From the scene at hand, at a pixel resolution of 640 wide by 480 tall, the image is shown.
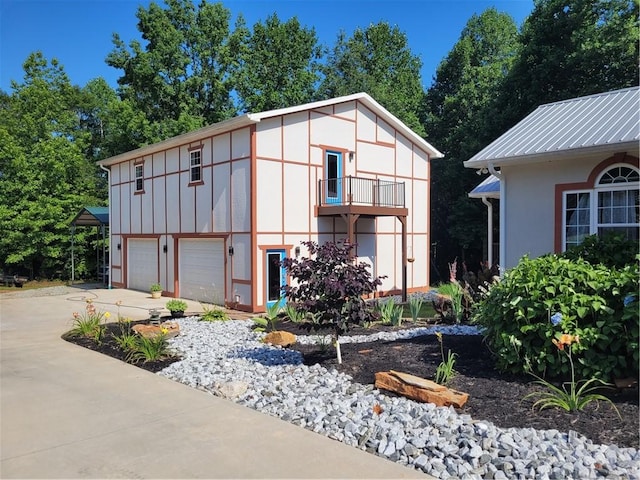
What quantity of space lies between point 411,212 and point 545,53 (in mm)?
10258

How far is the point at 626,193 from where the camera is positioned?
843 cm

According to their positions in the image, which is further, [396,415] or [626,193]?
[626,193]

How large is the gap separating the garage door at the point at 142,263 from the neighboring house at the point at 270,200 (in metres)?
0.05

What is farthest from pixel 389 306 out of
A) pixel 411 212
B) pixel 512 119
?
pixel 512 119

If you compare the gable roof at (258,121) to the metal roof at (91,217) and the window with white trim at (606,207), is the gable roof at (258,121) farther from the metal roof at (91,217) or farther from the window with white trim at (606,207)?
the window with white trim at (606,207)

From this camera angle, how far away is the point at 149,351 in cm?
767

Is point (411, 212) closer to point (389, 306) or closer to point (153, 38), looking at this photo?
point (389, 306)

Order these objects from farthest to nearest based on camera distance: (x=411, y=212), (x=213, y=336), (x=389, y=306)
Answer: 1. (x=411, y=212)
2. (x=389, y=306)
3. (x=213, y=336)

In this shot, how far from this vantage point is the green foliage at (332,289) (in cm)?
657

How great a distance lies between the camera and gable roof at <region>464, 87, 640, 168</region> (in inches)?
323

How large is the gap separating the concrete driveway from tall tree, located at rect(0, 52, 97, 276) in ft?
59.3

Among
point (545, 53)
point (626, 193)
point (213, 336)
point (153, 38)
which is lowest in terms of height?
point (213, 336)

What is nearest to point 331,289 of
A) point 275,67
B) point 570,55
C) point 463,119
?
point 570,55

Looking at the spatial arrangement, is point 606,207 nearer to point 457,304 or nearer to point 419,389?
point 457,304
